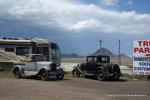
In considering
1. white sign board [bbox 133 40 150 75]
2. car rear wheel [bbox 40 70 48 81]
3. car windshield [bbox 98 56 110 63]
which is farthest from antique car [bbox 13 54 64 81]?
white sign board [bbox 133 40 150 75]

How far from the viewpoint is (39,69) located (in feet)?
103

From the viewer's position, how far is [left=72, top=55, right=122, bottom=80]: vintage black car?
3195cm

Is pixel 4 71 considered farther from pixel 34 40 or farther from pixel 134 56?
pixel 134 56

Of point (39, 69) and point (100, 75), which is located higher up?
point (39, 69)

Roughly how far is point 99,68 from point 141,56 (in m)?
4.63

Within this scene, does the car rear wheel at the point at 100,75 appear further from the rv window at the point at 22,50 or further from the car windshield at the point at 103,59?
the rv window at the point at 22,50

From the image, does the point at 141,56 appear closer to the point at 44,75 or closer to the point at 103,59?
the point at 103,59

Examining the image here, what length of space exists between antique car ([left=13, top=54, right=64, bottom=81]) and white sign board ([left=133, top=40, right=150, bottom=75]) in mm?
7331

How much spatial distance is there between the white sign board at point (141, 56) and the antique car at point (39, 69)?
Result: 7331 millimetres

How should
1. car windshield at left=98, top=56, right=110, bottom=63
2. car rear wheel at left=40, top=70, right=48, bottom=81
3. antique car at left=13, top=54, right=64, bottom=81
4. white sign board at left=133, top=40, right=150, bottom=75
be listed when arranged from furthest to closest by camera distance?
white sign board at left=133, top=40, right=150, bottom=75, car windshield at left=98, top=56, right=110, bottom=63, antique car at left=13, top=54, right=64, bottom=81, car rear wheel at left=40, top=70, right=48, bottom=81

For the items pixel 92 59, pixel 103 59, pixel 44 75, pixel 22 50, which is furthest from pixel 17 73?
pixel 22 50

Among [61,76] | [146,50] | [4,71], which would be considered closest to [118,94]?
[61,76]

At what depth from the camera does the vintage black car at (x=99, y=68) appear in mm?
31953

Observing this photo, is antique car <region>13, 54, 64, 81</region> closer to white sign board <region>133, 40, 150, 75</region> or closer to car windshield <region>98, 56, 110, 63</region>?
car windshield <region>98, 56, 110, 63</region>
